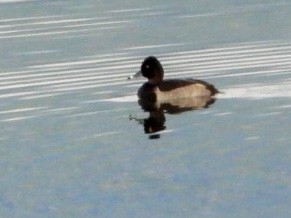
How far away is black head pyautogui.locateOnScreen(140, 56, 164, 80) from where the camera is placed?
23.6 meters

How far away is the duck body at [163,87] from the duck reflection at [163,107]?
0.09 metres

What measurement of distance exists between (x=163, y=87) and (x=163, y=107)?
Answer: 83 cm

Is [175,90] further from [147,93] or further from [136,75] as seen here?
[136,75]

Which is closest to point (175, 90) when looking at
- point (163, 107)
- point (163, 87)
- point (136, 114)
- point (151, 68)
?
point (163, 87)

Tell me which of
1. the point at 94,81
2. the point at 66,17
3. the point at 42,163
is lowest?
the point at 42,163

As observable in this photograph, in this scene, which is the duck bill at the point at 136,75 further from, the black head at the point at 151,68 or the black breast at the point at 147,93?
the black breast at the point at 147,93

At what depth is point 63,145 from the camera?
18.5 meters

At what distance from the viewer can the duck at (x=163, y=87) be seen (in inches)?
882

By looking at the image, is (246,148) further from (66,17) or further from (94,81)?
(66,17)

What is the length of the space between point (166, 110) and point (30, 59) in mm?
4022

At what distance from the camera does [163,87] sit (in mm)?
23391

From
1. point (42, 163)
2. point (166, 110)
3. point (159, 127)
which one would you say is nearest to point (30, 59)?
point (166, 110)

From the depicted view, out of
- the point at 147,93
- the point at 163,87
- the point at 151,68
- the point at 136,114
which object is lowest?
the point at 136,114

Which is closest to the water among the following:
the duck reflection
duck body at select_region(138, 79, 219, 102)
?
the duck reflection
